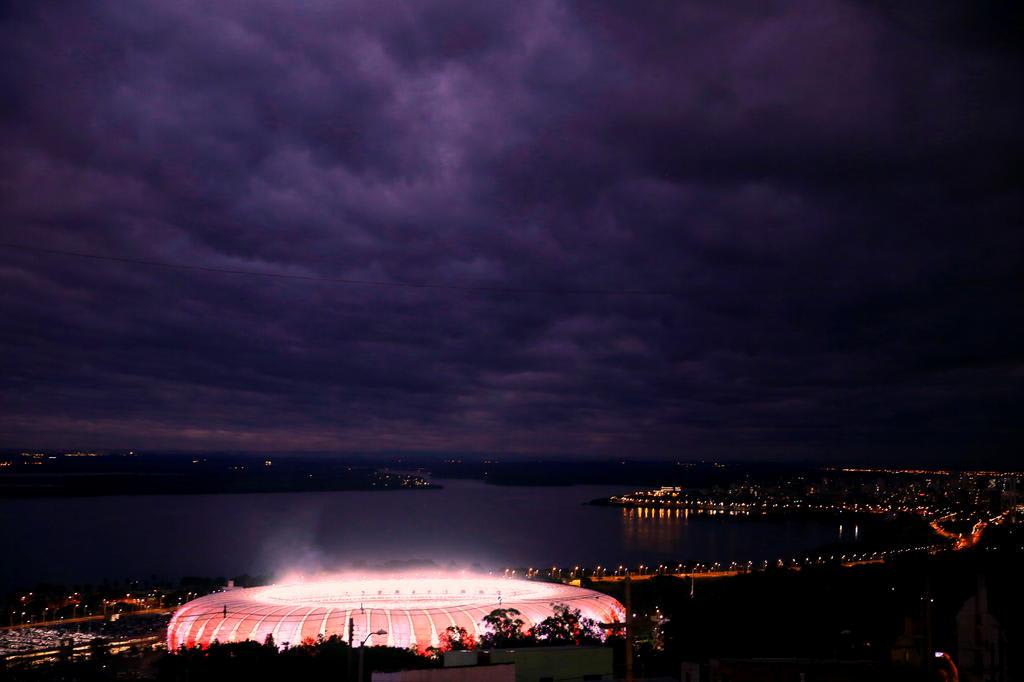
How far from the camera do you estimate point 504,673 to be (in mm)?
11180

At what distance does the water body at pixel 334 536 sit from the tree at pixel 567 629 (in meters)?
45.4

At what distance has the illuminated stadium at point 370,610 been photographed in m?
20.4

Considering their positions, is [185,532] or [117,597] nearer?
[117,597]

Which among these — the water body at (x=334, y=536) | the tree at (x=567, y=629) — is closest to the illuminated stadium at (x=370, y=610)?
the tree at (x=567, y=629)

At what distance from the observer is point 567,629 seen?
20969 millimetres

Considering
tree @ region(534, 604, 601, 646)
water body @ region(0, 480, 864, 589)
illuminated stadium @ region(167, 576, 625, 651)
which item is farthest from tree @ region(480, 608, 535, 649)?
water body @ region(0, 480, 864, 589)

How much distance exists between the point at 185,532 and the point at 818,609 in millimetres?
79009

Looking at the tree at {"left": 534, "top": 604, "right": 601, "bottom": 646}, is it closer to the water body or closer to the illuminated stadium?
the illuminated stadium

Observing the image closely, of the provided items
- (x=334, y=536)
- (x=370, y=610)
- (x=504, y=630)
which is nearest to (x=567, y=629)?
(x=504, y=630)

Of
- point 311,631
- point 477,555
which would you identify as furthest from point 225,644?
point 477,555

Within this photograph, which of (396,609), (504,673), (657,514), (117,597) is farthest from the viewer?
(657,514)

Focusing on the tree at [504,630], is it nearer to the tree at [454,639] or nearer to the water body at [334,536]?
the tree at [454,639]

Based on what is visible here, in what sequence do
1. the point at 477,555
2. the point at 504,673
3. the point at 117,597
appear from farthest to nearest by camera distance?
Answer: the point at 477,555 < the point at 117,597 < the point at 504,673

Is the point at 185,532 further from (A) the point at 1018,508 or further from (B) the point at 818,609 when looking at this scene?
A: (A) the point at 1018,508
